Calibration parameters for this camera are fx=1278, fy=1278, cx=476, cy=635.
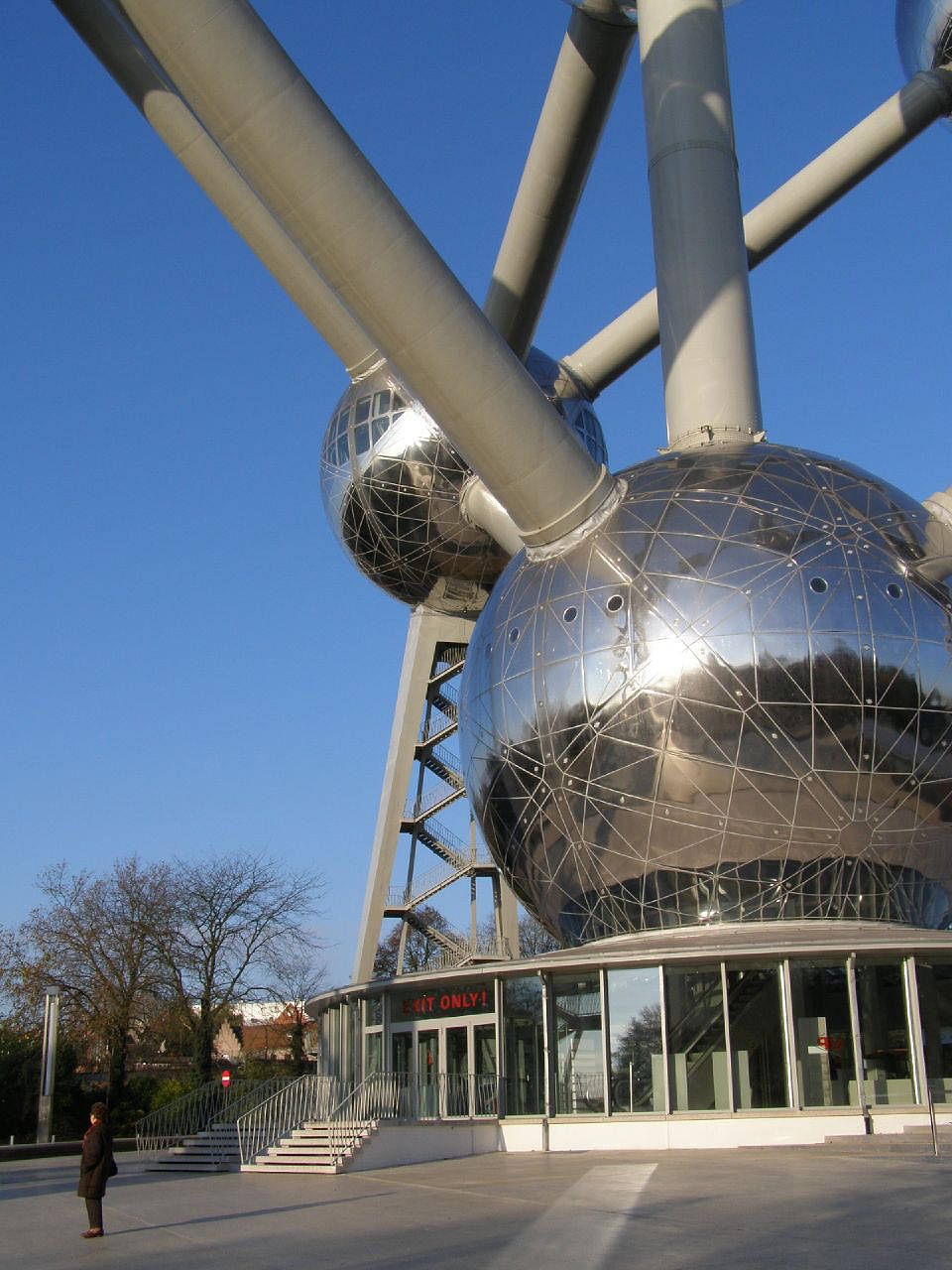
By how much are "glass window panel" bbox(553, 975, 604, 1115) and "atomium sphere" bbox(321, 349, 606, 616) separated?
1113 cm

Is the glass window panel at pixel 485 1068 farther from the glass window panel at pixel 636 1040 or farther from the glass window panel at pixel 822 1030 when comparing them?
the glass window panel at pixel 822 1030

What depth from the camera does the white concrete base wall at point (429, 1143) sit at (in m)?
17.8

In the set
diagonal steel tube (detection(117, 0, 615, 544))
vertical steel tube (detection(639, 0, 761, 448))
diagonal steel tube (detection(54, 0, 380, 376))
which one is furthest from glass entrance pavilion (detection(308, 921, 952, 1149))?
diagonal steel tube (detection(54, 0, 380, 376))

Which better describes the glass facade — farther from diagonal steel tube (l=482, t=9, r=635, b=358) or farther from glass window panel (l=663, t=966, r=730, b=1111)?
diagonal steel tube (l=482, t=9, r=635, b=358)

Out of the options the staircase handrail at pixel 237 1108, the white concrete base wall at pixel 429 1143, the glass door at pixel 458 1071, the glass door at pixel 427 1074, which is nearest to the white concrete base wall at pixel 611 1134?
the white concrete base wall at pixel 429 1143

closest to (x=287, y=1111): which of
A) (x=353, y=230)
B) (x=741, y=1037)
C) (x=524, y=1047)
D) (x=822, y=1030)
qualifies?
(x=524, y=1047)

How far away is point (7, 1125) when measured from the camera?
116 ft

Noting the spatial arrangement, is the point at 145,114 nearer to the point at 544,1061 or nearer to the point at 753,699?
the point at 753,699

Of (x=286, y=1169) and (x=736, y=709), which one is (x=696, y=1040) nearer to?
(x=736, y=709)

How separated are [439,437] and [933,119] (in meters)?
12.4

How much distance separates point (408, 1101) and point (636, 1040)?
5.00 m

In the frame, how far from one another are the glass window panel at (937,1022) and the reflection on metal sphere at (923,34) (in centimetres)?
1983

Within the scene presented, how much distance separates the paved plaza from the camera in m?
7.60

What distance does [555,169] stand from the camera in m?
24.5
